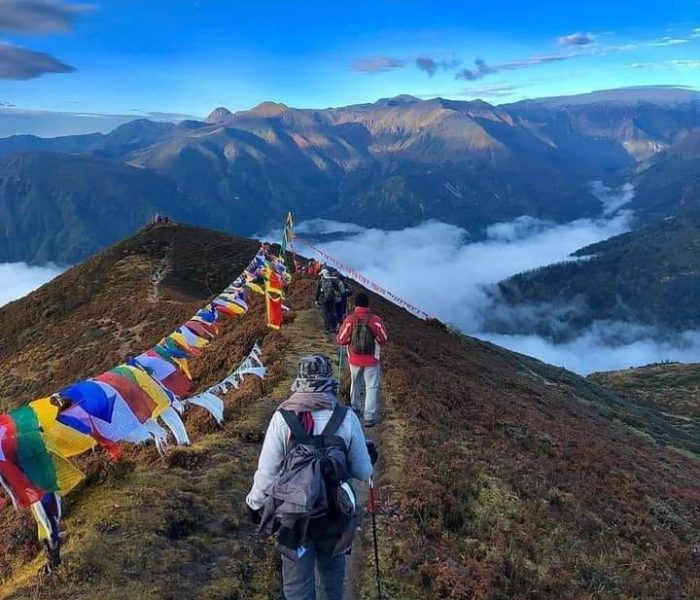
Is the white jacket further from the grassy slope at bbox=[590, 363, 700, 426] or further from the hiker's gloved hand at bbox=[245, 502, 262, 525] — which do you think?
the grassy slope at bbox=[590, 363, 700, 426]

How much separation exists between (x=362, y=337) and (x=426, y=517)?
4.22m

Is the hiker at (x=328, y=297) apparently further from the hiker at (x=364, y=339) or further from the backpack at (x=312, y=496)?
the backpack at (x=312, y=496)

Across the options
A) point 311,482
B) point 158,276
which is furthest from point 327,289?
point 158,276

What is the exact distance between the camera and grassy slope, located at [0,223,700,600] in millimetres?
8969

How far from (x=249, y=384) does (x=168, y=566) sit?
9277 mm

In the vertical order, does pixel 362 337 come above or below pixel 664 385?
above

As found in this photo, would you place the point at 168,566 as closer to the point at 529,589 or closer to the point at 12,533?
the point at 12,533

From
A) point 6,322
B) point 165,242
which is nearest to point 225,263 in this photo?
point 165,242

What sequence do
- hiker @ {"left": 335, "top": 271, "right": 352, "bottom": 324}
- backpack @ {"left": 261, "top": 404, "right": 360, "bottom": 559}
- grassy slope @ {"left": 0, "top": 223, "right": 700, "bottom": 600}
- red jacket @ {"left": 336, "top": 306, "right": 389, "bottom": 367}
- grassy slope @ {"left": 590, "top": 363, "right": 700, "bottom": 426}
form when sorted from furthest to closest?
grassy slope @ {"left": 590, "top": 363, "right": 700, "bottom": 426}
hiker @ {"left": 335, "top": 271, "right": 352, "bottom": 324}
red jacket @ {"left": 336, "top": 306, "right": 389, "bottom": 367}
grassy slope @ {"left": 0, "top": 223, "right": 700, "bottom": 600}
backpack @ {"left": 261, "top": 404, "right": 360, "bottom": 559}

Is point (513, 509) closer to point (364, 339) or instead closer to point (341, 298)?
point (364, 339)

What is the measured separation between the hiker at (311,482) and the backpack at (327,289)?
16508 mm

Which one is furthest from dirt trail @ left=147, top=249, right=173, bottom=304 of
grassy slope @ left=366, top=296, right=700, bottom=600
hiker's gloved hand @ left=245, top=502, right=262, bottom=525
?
hiker's gloved hand @ left=245, top=502, right=262, bottom=525

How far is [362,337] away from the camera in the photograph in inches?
551

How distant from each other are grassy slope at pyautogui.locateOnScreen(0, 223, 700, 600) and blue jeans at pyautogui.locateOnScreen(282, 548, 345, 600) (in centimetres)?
225
